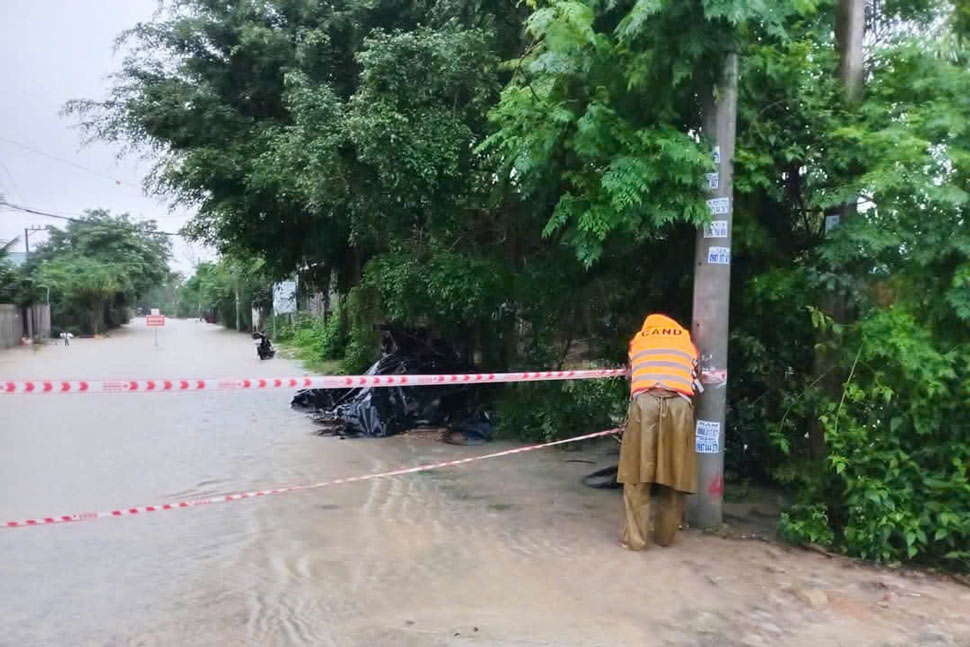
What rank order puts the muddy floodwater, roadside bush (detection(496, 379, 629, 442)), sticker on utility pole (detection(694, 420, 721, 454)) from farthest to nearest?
roadside bush (detection(496, 379, 629, 442)) < sticker on utility pole (detection(694, 420, 721, 454)) < the muddy floodwater

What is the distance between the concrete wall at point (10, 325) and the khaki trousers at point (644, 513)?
2973cm

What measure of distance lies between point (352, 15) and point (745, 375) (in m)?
9.11

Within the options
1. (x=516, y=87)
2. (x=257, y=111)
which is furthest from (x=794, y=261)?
(x=257, y=111)

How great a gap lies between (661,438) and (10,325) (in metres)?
32.3

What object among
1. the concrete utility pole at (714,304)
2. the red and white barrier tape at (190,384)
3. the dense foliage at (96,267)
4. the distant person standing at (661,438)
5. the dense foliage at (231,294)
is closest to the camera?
the red and white barrier tape at (190,384)

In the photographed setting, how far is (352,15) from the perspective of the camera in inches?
487

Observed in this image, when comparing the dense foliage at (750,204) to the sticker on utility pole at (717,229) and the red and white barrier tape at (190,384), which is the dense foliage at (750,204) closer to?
the sticker on utility pole at (717,229)

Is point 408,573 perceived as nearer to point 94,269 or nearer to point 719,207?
point 719,207

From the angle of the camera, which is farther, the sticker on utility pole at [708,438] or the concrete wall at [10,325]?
the concrete wall at [10,325]

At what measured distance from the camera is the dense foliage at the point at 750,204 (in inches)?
193

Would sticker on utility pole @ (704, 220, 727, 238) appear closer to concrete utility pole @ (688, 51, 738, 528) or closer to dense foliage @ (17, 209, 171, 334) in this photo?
concrete utility pole @ (688, 51, 738, 528)

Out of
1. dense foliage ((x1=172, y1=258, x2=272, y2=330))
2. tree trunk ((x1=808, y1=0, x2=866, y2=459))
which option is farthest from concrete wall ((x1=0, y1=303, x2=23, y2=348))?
tree trunk ((x1=808, y1=0, x2=866, y2=459))

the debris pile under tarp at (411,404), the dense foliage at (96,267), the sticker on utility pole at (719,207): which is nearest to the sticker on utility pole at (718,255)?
the sticker on utility pole at (719,207)

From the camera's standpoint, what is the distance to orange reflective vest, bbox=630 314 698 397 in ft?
17.4
